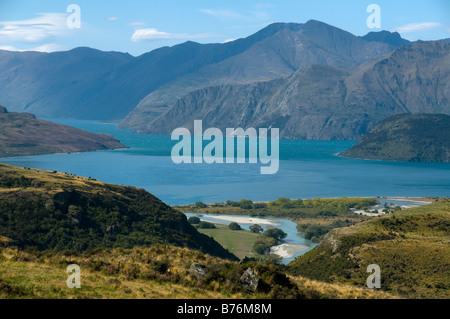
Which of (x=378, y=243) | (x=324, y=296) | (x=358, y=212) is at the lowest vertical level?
(x=358, y=212)

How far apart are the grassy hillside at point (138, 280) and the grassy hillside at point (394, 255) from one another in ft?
63.7

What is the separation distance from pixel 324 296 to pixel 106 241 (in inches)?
1961

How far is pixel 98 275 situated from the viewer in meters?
31.0

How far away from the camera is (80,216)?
8031cm

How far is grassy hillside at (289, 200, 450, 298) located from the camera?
2131 inches

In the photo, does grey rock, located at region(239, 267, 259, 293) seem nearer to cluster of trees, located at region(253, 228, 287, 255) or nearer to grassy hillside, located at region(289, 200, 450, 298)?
grassy hillside, located at region(289, 200, 450, 298)

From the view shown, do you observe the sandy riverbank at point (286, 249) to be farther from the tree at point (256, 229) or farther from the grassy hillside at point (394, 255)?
the grassy hillside at point (394, 255)

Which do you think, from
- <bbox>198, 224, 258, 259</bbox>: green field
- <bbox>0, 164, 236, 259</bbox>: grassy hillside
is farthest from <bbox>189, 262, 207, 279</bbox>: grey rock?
<bbox>198, 224, 258, 259</bbox>: green field

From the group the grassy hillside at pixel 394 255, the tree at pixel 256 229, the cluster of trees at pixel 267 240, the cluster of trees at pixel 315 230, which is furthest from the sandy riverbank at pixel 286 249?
the grassy hillside at pixel 394 255

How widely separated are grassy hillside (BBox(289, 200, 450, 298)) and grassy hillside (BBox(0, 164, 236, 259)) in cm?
2421

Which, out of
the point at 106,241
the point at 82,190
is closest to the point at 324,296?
the point at 106,241

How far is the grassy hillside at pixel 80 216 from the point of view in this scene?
73188mm
